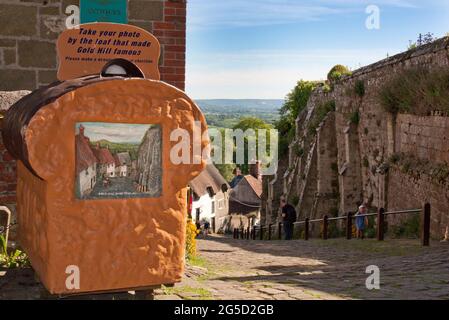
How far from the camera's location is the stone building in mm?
14047

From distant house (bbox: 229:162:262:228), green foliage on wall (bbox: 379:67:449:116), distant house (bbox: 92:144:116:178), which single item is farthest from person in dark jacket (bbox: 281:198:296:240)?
distant house (bbox: 229:162:262:228)

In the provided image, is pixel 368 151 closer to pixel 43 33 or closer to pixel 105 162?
pixel 43 33

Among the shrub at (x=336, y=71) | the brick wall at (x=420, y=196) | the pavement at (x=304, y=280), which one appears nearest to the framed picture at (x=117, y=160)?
the pavement at (x=304, y=280)

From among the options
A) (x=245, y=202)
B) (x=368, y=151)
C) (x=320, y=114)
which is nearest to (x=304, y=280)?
(x=368, y=151)

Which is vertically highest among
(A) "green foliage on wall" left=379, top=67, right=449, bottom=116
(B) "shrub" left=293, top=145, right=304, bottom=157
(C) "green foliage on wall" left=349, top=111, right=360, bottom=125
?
(A) "green foliage on wall" left=379, top=67, right=449, bottom=116

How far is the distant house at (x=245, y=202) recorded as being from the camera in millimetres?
66625

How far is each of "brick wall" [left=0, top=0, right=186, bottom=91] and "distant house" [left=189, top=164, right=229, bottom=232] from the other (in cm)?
4233

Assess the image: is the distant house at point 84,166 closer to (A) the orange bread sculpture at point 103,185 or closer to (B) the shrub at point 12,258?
(A) the orange bread sculpture at point 103,185

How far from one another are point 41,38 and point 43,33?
6 cm

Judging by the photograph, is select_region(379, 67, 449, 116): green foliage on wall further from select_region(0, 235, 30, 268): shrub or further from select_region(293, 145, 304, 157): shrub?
select_region(293, 145, 304, 157): shrub

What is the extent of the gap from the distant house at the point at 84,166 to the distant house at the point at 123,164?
0.21 metres

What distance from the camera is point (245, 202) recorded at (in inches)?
2670
